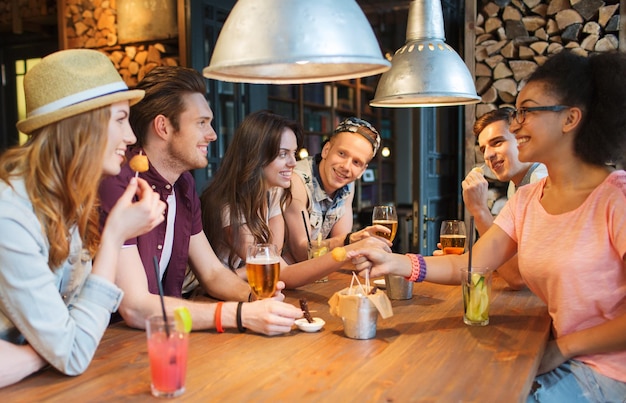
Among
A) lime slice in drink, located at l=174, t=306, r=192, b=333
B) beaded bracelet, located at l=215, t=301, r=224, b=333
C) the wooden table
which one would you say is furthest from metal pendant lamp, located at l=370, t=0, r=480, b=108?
lime slice in drink, located at l=174, t=306, r=192, b=333

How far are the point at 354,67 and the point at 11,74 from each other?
5.75 meters

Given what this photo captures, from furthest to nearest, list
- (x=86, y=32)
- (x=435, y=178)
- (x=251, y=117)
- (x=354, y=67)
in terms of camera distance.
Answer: (x=86, y=32) → (x=435, y=178) → (x=251, y=117) → (x=354, y=67)

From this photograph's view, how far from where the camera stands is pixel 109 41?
4.86 meters

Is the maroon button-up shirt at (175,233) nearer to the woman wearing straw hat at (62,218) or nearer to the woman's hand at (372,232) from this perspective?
the woman wearing straw hat at (62,218)

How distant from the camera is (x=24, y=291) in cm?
136

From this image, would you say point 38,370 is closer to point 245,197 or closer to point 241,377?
point 241,377

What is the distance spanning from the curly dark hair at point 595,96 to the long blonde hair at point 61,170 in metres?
1.44

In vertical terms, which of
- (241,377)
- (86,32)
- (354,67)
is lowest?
(241,377)

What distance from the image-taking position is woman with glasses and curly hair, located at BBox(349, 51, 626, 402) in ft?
5.76

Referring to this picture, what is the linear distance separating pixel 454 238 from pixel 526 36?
9.06 ft

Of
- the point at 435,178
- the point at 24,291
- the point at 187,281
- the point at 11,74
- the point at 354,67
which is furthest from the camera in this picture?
the point at 11,74

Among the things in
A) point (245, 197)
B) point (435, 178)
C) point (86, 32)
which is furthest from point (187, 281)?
point (86, 32)

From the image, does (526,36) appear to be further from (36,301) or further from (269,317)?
(36,301)

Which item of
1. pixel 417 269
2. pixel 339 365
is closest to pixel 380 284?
pixel 417 269
